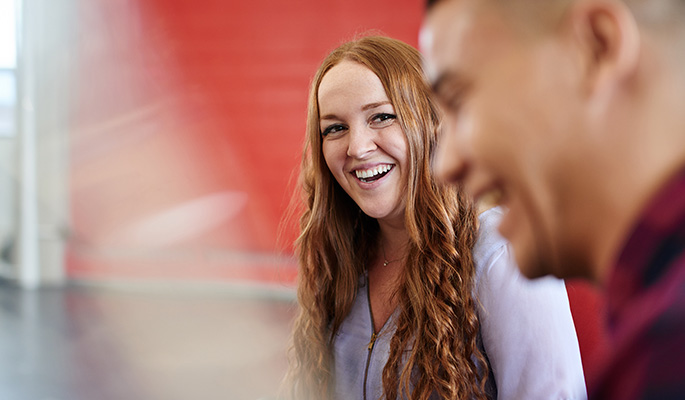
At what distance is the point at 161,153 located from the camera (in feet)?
11.8

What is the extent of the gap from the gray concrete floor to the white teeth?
1237 mm

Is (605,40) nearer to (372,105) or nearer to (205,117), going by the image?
(372,105)

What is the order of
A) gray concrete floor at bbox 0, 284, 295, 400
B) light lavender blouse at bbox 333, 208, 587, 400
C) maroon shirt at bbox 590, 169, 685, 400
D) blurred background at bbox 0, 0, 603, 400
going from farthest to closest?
1. blurred background at bbox 0, 0, 603, 400
2. gray concrete floor at bbox 0, 284, 295, 400
3. light lavender blouse at bbox 333, 208, 587, 400
4. maroon shirt at bbox 590, 169, 685, 400

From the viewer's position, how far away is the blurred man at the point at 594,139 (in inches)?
6.5

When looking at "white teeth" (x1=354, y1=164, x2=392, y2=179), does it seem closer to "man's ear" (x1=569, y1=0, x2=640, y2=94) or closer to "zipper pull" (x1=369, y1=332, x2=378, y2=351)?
"zipper pull" (x1=369, y1=332, x2=378, y2=351)

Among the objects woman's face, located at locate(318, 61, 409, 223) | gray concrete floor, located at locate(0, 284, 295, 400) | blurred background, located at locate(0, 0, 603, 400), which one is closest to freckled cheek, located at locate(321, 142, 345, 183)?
woman's face, located at locate(318, 61, 409, 223)

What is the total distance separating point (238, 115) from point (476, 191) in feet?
11.3

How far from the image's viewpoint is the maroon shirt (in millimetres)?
149

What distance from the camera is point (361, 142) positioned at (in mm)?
967

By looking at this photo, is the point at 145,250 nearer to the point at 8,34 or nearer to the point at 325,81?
the point at 8,34

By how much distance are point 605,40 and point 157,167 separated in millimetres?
3630

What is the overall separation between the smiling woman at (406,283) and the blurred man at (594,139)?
73 centimetres

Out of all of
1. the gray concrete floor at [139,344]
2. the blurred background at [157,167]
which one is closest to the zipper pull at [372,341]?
the gray concrete floor at [139,344]

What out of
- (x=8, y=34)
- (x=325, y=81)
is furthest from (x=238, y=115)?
(x=325, y=81)
